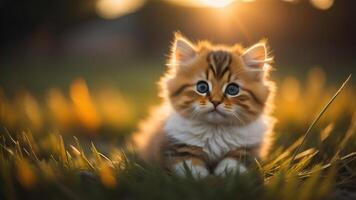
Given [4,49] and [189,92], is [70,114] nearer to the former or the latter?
[189,92]

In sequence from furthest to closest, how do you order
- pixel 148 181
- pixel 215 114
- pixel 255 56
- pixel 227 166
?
pixel 255 56
pixel 215 114
pixel 227 166
pixel 148 181

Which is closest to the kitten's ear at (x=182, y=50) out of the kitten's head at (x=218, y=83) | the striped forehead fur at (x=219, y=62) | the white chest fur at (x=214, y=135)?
the kitten's head at (x=218, y=83)

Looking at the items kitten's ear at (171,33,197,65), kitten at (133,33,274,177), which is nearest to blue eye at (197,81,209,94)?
kitten at (133,33,274,177)

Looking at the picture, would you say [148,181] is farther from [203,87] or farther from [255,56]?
[255,56]

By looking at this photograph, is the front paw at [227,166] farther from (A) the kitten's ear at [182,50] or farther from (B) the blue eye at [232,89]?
(A) the kitten's ear at [182,50]

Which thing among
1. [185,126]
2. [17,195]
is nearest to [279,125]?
[185,126]

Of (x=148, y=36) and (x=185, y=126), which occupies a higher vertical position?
(x=148, y=36)

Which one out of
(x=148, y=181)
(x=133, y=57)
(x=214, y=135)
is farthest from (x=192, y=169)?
(x=133, y=57)
